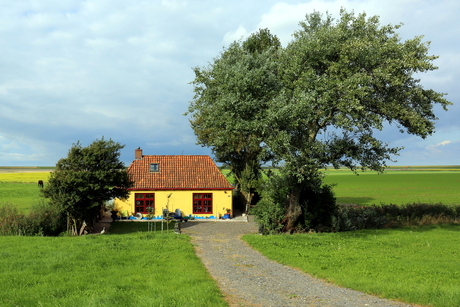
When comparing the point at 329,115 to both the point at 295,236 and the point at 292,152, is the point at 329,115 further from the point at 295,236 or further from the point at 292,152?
the point at 295,236

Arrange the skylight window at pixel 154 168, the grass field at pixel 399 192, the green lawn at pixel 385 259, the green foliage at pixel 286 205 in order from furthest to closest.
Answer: the grass field at pixel 399 192 < the skylight window at pixel 154 168 < the green foliage at pixel 286 205 < the green lawn at pixel 385 259

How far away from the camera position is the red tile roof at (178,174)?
35.7 metres

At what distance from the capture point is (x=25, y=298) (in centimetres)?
1105

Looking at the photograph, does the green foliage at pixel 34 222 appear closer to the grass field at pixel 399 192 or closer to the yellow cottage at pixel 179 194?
the yellow cottage at pixel 179 194

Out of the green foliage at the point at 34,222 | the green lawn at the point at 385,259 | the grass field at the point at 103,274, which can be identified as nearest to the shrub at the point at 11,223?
the green foliage at the point at 34,222

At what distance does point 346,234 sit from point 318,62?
11698 mm

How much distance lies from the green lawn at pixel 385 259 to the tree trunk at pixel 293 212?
2.24 metres

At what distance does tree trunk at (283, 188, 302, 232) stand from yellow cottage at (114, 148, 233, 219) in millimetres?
10014

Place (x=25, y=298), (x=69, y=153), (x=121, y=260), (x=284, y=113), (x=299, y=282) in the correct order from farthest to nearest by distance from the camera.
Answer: (x=69, y=153) < (x=284, y=113) < (x=121, y=260) < (x=299, y=282) < (x=25, y=298)

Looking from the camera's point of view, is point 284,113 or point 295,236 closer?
point 284,113

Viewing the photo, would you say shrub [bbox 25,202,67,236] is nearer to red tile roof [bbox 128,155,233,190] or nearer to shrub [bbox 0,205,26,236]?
shrub [bbox 0,205,26,236]

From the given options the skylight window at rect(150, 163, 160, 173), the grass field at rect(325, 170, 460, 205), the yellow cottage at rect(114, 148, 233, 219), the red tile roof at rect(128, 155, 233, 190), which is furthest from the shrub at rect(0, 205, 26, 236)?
the grass field at rect(325, 170, 460, 205)

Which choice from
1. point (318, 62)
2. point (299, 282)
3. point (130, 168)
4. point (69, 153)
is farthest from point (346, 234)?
point (130, 168)

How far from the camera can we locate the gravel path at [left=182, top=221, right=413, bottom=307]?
35.1 ft
